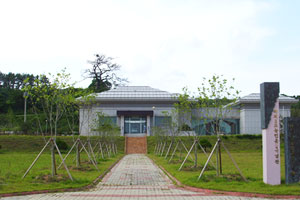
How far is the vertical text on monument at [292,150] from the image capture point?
11.5m

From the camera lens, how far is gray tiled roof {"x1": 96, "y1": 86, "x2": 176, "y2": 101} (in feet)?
155

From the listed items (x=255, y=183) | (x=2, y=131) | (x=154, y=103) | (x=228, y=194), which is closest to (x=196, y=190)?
(x=228, y=194)

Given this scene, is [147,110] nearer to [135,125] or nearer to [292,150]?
[135,125]

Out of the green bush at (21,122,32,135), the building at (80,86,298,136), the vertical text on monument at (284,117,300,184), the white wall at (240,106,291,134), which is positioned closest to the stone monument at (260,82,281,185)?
the vertical text on monument at (284,117,300,184)

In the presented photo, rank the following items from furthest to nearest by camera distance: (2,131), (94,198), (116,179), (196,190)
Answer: (2,131) → (116,179) → (196,190) → (94,198)

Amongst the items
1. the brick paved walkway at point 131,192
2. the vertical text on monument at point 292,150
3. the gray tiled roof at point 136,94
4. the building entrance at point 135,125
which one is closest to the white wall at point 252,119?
the gray tiled roof at point 136,94

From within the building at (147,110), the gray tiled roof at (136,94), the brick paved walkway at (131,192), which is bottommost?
the brick paved walkway at (131,192)

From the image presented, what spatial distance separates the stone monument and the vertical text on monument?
282 millimetres

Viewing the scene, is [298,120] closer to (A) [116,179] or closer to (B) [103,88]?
(A) [116,179]

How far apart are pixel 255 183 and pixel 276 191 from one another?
1505mm

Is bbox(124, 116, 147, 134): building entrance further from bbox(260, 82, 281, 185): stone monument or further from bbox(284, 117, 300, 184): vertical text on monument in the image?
bbox(284, 117, 300, 184): vertical text on monument

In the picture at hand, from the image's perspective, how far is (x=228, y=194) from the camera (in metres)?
10.4

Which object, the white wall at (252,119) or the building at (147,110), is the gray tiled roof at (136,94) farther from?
the white wall at (252,119)

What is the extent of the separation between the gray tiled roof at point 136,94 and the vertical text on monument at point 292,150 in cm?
3451
